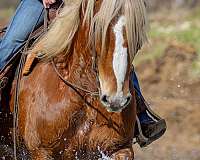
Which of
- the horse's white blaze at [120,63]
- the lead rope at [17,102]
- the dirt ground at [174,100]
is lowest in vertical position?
the dirt ground at [174,100]

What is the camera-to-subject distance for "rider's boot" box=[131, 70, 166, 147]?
624cm

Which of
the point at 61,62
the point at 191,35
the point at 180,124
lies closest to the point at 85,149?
the point at 61,62

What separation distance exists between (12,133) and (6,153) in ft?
1.14

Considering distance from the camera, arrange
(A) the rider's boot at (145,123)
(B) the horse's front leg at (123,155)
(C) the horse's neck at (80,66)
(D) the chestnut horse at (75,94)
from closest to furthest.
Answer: (D) the chestnut horse at (75,94) → (C) the horse's neck at (80,66) → (B) the horse's front leg at (123,155) → (A) the rider's boot at (145,123)

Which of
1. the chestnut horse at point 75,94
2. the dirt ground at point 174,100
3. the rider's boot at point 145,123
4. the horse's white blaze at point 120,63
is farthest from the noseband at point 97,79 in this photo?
the dirt ground at point 174,100

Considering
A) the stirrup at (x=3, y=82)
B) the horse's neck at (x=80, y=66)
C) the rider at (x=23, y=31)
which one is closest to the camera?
the horse's neck at (x=80, y=66)

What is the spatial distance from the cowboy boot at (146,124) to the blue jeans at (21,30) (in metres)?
1.05

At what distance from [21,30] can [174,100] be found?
24.3 feet

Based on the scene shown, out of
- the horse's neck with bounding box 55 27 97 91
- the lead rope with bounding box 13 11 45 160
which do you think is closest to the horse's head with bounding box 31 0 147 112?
the horse's neck with bounding box 55 27 97 91

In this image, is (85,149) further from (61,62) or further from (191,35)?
(191,35)

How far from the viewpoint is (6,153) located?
21.0 feet

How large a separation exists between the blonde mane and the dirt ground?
512cm

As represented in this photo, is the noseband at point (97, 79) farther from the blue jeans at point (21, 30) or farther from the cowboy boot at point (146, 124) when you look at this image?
the cowboy boot at point (146, 124)

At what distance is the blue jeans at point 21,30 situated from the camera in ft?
20.1
